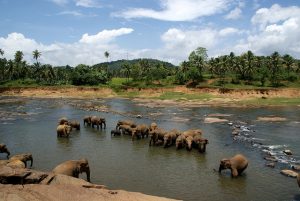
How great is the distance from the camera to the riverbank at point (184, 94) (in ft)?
290

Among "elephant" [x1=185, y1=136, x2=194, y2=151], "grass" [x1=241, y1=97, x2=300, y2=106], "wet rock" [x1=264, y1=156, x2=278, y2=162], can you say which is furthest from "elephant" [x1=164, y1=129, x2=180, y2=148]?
"grass" [x1=241, y1=97, x2=300, y2=106]

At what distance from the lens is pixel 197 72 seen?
4496 inches

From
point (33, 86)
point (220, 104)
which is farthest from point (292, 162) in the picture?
point (33, 86)

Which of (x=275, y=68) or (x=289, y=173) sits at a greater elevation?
(x=275, y=68)

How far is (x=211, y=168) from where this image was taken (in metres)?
26.6

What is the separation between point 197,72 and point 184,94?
14624mm

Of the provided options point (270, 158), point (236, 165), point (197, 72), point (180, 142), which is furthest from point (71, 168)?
point (197, 72)

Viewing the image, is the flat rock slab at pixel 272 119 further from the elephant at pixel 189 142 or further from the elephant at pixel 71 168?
the elephant at pixel 71 168

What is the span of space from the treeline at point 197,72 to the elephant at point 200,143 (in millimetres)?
78700

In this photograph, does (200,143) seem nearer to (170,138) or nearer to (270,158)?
(170,138)

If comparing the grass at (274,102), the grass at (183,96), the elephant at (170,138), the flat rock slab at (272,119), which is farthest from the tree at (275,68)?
the elephant at (170,138)

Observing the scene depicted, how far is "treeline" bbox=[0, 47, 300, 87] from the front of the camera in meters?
114

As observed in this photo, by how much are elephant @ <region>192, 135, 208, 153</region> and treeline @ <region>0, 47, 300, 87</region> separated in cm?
7870

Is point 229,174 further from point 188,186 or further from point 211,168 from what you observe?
point 188,186
